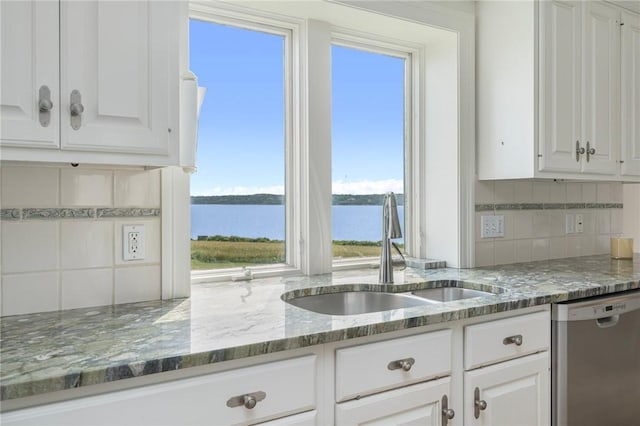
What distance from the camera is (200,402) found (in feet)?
3.56

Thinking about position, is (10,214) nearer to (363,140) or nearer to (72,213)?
(72,213)

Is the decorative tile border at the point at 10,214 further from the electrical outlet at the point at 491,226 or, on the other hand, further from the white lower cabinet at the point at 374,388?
the electrical outlet at the point at 491,226

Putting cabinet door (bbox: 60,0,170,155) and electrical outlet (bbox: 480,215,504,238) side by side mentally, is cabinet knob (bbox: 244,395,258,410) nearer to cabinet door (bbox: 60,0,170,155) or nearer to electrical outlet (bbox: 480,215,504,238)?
cabinet door (bbox: 60,0,170,155)

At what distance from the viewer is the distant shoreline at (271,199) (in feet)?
6.29

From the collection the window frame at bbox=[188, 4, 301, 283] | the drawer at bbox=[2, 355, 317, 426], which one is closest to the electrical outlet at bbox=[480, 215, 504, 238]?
the window frame at bbox=[188, 4, 301, 283]

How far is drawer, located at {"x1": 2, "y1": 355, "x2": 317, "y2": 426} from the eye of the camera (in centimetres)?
96

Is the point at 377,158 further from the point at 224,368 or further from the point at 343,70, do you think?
the point at 224,368

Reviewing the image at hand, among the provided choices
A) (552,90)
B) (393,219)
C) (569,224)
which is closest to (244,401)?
(393,219)

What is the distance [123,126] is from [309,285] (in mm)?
907

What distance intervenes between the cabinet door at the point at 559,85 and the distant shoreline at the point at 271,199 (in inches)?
28.6

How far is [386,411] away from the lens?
1.36m

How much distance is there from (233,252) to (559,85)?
5.27ft

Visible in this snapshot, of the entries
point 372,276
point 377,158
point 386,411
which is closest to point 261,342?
point 386,411

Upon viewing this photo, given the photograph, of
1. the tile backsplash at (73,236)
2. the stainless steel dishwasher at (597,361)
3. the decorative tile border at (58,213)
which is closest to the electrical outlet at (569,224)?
the stainless steel dishwasher at (597,361)
